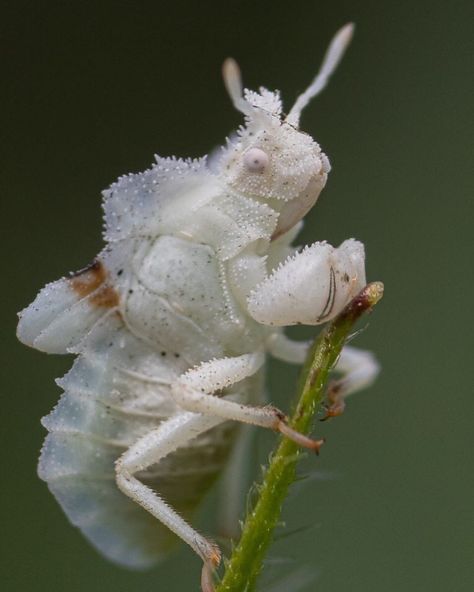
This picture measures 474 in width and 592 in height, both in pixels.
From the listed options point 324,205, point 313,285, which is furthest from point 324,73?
point 324,205

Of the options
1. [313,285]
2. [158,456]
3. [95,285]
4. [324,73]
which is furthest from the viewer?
[324,73]

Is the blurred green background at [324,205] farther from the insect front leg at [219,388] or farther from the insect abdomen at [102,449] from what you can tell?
the insect front leg at [219,388]

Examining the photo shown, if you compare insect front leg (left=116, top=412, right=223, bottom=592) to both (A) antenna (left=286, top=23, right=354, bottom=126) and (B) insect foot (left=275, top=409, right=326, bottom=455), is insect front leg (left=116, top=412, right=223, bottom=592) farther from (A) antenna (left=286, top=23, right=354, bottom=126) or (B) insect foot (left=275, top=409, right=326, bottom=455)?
(A) antenna (left=286, top=23, right=354, bottom=126)

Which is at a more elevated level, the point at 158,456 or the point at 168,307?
the point at 168,307

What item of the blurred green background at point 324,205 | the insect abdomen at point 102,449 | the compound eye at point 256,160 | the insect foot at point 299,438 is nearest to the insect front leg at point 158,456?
the insect abdomen at point 102,449

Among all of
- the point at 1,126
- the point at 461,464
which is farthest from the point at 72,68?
the point at 461,464

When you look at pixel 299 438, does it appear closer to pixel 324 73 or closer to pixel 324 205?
pixel 324 73
